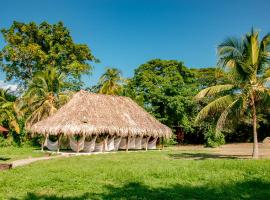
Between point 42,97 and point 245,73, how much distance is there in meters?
15.5

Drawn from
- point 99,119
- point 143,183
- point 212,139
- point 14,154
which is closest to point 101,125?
point 99,119

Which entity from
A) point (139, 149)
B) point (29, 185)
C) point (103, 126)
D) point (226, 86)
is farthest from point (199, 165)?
point (139, 149)

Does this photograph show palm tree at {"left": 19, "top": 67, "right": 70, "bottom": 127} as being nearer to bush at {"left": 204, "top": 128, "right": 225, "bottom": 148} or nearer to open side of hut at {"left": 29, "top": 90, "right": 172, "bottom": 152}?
open side of hut at {"left": 29, "top": 90, "right": 172, "bottom": 152}

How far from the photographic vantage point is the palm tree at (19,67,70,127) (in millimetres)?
24875

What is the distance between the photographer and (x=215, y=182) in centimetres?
923

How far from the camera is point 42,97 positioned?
83.8 ft

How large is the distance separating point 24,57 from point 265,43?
2121cm

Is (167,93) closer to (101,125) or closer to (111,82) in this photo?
(111,82)

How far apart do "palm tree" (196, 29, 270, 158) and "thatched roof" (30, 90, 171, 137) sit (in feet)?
23.0

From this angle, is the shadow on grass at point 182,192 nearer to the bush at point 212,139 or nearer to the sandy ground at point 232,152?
the sandy ground at point 232,152

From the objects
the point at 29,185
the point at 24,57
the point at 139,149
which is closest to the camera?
the point at 29,185

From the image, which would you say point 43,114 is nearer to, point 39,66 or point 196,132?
point 39,66

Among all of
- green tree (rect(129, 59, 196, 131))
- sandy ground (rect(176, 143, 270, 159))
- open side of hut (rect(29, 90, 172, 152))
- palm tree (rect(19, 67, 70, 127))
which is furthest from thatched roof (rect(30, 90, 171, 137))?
green tree (rect(129, 59, 196, 131))

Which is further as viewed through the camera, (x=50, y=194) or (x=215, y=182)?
(x=215, y=182)
